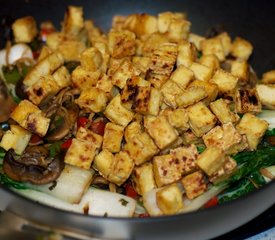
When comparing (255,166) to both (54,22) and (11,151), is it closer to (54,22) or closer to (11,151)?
(11,151)

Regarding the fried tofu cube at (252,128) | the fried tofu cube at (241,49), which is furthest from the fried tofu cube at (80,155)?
the fried tofu cube at (241,49)

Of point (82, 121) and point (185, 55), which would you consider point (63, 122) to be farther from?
point (185, 55)

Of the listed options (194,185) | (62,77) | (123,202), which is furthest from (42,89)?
(194,185)

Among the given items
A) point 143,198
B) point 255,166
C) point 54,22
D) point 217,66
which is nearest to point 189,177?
point 143,198

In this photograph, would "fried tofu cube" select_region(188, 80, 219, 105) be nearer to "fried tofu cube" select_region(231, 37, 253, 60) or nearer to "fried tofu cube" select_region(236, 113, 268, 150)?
"fried tofu cube" select_region(236, 113, 268, 150)

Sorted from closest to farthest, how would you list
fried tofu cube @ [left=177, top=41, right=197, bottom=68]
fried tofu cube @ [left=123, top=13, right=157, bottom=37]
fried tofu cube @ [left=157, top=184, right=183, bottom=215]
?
fried tofu cube @ [left=157, top=184, right=183, bottom=215], fried tofu cube @ [left=177, top=41, right=197, bottom=68], fried tofu cube @ [left=123, top=13, right=157, bottom=37]

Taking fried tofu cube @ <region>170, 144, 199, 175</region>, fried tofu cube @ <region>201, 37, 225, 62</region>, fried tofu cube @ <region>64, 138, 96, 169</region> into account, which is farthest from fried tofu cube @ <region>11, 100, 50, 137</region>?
fried tofu cube @ <region>201, 37, 225, 62</region>
